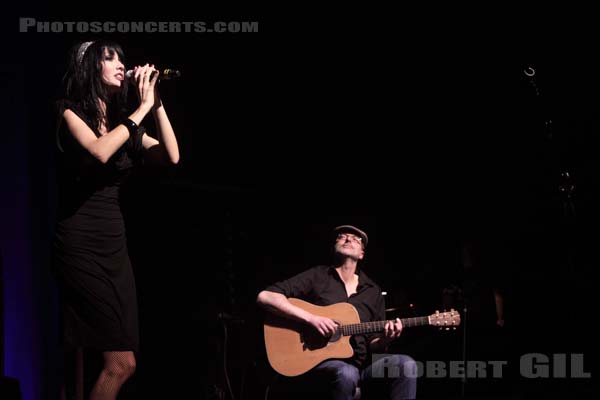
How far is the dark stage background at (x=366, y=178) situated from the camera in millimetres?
3934

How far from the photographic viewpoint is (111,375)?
2395 millimetres

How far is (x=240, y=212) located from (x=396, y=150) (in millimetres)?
1192

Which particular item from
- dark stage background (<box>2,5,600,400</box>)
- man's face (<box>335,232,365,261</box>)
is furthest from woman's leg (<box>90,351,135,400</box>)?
man's face (<box>335,232,365,261</box>)

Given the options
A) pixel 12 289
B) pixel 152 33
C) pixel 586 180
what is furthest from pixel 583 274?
pixel 12 289

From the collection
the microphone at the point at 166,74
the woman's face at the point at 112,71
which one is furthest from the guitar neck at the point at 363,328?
the woman's face at the point at 112,71

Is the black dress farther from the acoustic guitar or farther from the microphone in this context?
the acoustic guitar

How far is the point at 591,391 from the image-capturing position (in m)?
3.34

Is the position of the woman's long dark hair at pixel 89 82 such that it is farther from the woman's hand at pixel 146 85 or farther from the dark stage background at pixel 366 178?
the dark stage background at pixel 366 178

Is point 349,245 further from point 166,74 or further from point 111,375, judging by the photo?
point 111,375

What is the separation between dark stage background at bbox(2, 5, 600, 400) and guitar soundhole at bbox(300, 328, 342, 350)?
450 mm

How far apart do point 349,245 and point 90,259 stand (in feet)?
7.17

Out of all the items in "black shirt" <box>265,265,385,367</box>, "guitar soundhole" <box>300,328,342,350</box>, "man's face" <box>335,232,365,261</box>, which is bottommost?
"guitar soundhole" <box>300,328,342,350</box>

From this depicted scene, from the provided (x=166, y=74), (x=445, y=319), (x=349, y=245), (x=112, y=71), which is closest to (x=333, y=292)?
(x=349, y=245)

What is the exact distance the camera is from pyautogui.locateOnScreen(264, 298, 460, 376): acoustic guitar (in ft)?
12.7
